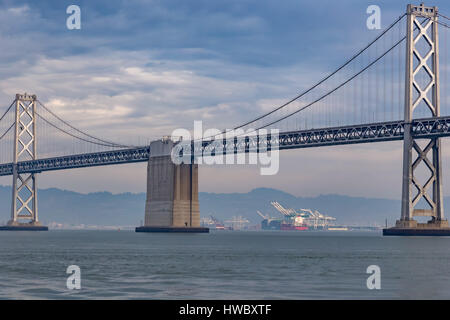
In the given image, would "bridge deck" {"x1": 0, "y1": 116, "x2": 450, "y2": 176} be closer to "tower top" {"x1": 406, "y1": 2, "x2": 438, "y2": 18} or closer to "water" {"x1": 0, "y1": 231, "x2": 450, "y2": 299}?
"tower top" {"x1": 406, "y1": 2, "x2": 438, "y2": 18}

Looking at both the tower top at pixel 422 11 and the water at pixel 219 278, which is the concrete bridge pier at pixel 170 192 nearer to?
the tower top at pixel 422 11

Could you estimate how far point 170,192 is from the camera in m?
106

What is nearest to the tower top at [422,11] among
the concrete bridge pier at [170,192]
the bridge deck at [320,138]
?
the bridge deck at [320,138]

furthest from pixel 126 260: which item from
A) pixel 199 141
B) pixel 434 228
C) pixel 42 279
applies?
pixel 199 141

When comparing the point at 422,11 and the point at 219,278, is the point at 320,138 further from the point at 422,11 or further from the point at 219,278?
Answer: the point at 219,278

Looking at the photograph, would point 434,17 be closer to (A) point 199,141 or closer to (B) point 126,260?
(A) point 199,141

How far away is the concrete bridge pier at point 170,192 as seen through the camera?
10662cm

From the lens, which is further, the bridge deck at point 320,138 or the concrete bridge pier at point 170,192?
the concrete bridge pier at point 170,192

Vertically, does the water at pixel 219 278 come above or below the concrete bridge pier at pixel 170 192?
below

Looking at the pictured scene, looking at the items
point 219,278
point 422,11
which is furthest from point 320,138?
point 219,278

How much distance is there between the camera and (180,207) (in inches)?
4218

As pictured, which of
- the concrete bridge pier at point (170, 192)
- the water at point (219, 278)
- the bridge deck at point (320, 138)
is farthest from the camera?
the concrete bridge pier at point (170, 192)
